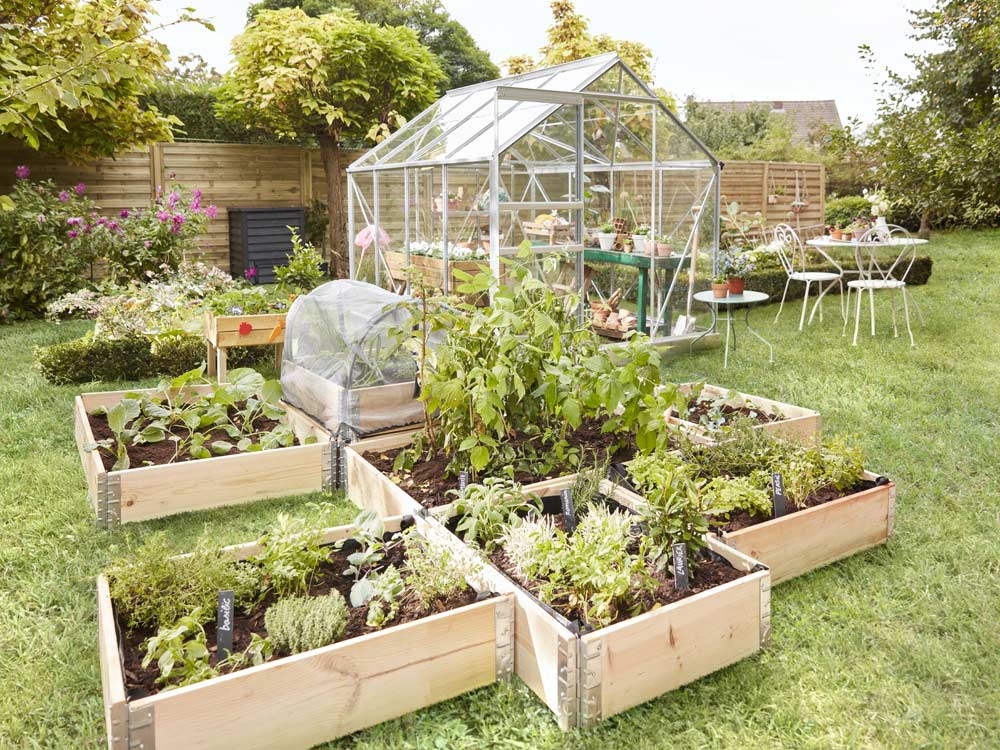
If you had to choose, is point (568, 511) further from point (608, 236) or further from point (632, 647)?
point (608, 236)

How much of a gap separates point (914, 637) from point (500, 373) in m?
1.67

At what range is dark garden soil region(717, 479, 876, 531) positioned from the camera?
318 cm

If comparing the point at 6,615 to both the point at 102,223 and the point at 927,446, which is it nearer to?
the point at 927,446

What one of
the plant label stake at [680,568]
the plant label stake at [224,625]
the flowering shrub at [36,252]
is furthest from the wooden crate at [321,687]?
the flowering shrub at [36,252]

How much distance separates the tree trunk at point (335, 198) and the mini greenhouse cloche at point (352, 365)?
22.2ft

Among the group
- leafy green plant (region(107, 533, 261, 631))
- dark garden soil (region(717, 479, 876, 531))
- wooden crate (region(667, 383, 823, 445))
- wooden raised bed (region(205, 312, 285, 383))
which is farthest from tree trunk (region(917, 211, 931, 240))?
leafy green plant (region(107, 533, 261, 631))

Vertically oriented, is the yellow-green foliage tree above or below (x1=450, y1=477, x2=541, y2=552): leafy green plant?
above

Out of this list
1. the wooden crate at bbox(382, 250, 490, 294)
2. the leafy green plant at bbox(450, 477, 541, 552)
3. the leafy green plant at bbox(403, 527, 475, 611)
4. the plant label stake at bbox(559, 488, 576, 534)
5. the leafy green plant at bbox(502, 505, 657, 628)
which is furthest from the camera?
the wooden crate at bbox(382, 250, 490, 294)

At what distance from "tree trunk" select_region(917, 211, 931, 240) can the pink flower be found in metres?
10.2

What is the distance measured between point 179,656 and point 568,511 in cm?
146

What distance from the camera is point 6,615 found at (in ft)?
9.45

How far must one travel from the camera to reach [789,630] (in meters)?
2.81

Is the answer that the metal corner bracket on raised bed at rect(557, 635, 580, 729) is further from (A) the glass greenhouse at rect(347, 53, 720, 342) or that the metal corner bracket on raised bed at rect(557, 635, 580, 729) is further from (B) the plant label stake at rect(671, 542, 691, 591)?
(A) the glass greenhouse at rect(347, 53, 720, 342)

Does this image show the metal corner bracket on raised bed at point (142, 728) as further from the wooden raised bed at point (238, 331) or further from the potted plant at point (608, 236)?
the potted plant at point (608, 236)
